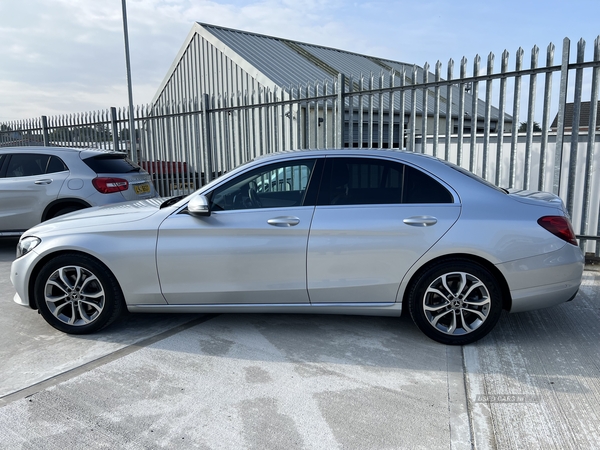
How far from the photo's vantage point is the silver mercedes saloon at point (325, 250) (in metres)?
3.47

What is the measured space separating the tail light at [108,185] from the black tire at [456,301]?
4.83 meters

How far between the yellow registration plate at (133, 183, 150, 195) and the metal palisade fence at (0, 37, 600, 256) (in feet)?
7.12

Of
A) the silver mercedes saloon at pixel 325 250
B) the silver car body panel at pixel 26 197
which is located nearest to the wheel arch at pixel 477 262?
the silver mercedes saloon at pixel 325 250

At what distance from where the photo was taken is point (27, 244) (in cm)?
397

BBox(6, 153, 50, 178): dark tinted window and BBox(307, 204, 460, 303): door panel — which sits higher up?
BBox(6, 153, 50, 178): dark tinted window

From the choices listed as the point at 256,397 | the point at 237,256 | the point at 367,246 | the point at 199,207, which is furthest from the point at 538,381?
the point at 199,207

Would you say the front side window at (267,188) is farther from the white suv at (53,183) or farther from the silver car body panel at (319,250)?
the white suv at (53,183)

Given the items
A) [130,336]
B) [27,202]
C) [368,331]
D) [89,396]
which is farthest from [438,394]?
[27,202]

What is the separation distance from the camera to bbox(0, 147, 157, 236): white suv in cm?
674

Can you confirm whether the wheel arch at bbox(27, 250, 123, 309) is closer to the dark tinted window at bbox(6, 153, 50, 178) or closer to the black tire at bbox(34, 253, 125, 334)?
the black tire at bbox(34, 253, 125, 334)

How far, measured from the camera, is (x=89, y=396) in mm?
3018

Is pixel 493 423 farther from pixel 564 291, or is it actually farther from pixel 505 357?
pixel 564 291

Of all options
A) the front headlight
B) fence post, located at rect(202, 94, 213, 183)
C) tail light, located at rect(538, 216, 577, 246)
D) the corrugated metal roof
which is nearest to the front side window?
the front headlight

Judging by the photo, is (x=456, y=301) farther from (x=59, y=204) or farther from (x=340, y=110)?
(x=59, y=204)
